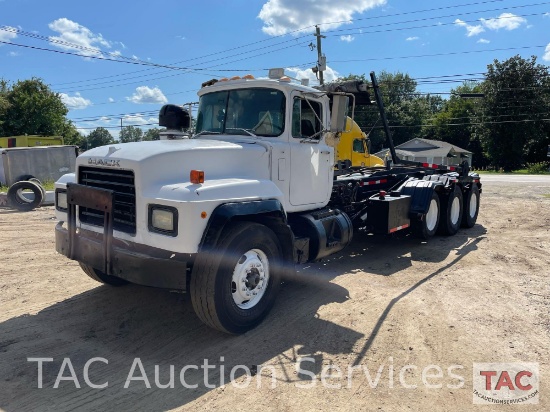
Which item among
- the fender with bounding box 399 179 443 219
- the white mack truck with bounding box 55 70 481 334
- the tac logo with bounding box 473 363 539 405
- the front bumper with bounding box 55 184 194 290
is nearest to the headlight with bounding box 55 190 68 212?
the white mack truck with bounding box 55 70 481 334

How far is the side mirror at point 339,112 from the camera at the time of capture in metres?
5.32

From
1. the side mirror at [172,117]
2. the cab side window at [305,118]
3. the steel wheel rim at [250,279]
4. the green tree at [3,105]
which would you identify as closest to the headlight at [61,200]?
the side mirror at [172,117]

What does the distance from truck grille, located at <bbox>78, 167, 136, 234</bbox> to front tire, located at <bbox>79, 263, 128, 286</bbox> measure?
1.01m

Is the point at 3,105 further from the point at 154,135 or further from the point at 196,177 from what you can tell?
the point at 196,177

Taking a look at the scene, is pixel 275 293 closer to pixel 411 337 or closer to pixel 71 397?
pixel 411 337

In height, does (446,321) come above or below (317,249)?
below

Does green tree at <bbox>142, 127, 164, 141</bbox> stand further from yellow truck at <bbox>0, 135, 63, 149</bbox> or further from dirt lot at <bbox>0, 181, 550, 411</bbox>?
yellow truck at <bbox>0, 135, 63, 149</bbox>

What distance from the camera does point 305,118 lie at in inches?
219

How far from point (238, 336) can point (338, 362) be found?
1.04 metres

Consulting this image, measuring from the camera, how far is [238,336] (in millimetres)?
4254

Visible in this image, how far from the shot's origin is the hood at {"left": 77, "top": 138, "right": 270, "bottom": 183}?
398 cm

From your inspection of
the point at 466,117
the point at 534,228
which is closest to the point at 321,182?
the point at 534,228

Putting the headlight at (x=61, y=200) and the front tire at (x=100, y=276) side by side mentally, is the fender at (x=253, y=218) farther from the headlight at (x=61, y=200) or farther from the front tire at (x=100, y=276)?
the front tire at (x=100, y=276)

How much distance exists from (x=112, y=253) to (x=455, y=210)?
7939 mm
